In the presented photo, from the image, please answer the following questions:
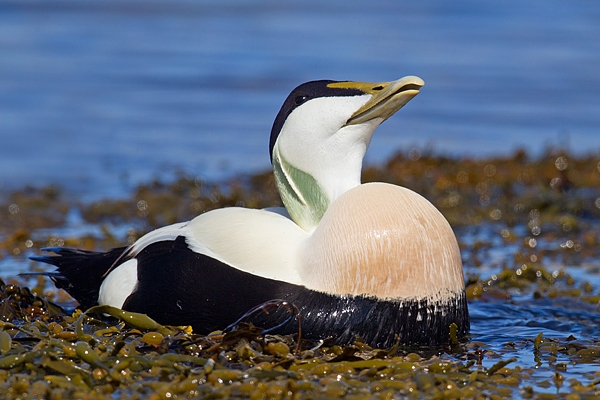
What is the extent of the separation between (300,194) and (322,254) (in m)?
0.45

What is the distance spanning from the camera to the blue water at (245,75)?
10.8m

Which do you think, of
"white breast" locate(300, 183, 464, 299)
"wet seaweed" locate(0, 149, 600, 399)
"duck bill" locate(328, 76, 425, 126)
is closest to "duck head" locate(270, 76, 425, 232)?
"duck bill" locate(328, 76, 425, 126)

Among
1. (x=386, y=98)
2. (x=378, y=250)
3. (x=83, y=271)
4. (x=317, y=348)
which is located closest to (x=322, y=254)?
(x=378, y=250)

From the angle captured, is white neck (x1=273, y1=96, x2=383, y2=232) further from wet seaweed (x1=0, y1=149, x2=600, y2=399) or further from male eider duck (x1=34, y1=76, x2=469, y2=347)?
wet seaweed (x1=0, y1=149, x2=600, y2=399)

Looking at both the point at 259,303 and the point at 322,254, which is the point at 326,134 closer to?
the point at 322,254

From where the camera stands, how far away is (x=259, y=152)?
35.5 feet

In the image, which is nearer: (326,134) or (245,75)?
(326,134)

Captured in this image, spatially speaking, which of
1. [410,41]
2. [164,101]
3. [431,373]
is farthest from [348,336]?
[410,41]

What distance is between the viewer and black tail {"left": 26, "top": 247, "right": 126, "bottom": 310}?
461 cm

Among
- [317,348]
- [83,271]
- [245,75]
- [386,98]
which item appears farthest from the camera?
[245,75]

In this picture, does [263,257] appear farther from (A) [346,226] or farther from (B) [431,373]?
(B) [431,373]

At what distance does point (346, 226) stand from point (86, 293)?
1.43 meters

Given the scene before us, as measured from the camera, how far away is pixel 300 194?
4.33 meters

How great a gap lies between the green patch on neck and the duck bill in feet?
1.10
